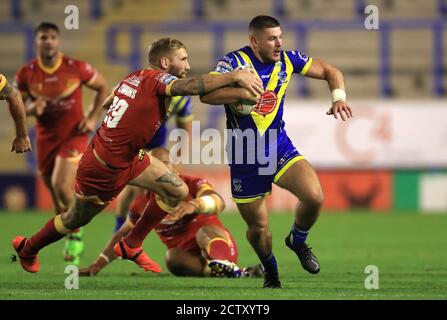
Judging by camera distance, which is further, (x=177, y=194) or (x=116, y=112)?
(x=177, y=194)

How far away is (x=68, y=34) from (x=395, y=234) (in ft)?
36.6

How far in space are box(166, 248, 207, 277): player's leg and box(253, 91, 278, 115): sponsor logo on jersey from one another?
5.72ft

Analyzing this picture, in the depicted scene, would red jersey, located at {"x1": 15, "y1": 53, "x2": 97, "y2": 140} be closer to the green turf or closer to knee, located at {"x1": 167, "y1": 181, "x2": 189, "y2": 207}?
the green turf

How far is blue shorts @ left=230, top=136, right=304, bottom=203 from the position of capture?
7.69 meters

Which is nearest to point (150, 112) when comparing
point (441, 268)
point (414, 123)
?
point (441, 268)

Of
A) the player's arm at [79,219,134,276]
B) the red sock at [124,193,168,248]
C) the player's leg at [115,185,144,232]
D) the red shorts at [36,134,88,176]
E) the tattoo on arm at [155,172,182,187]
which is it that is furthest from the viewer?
the red shorts at [36,134,88,176]

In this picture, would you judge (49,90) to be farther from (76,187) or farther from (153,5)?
(153,5)

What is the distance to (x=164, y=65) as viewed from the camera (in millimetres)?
7785

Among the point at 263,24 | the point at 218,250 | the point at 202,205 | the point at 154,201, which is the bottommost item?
the point at 218,250

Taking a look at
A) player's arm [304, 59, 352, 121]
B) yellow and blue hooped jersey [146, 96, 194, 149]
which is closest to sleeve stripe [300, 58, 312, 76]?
player's arm [304, 59, 352, 121]

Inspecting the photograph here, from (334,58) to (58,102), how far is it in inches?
424

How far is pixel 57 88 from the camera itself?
34.8ft

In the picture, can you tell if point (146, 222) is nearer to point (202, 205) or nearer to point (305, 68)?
point (202, 205)

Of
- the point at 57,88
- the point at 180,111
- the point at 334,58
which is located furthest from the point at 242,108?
the point at 334,58
